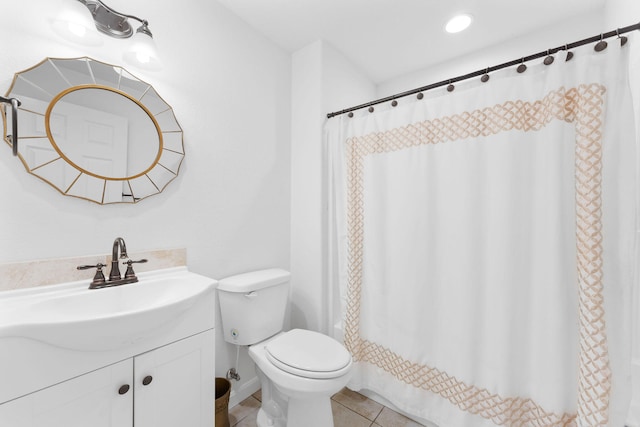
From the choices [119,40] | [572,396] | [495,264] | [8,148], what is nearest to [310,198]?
[495,264]

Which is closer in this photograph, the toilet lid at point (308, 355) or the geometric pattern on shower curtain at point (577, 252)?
the geometric pattern on shower curtain at point (577, 252)

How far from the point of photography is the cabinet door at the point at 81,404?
714 mm

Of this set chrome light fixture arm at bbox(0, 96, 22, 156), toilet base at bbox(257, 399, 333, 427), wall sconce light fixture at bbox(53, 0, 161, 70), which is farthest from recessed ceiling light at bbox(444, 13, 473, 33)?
toilet base at bbox(257, 399, 333, 427)

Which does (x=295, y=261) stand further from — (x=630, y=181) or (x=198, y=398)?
(x=630, y=181)

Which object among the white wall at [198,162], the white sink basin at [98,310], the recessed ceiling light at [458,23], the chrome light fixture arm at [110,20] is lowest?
the white sink basin at [98,310]

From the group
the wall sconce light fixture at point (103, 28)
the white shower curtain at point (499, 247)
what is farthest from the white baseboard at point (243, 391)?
the wall sconce light fixture at point (103, 28)

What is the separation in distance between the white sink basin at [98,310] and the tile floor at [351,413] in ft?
3.08

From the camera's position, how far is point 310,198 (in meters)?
1.89

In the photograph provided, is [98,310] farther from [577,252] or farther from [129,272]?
[577,252]

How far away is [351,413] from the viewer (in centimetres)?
156

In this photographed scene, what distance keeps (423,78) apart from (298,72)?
1086 mm

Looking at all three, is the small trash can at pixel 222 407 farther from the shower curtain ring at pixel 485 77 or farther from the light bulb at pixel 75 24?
the shower curtain ring at pixel 485 77

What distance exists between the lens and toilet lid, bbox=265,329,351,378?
3.90 ft

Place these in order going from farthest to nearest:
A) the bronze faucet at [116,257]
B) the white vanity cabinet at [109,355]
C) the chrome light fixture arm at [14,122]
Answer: the bronze faucet at [116,257]
the chrome light fixture arm at [14,122]
the white vanity cabinet at [109,355]
